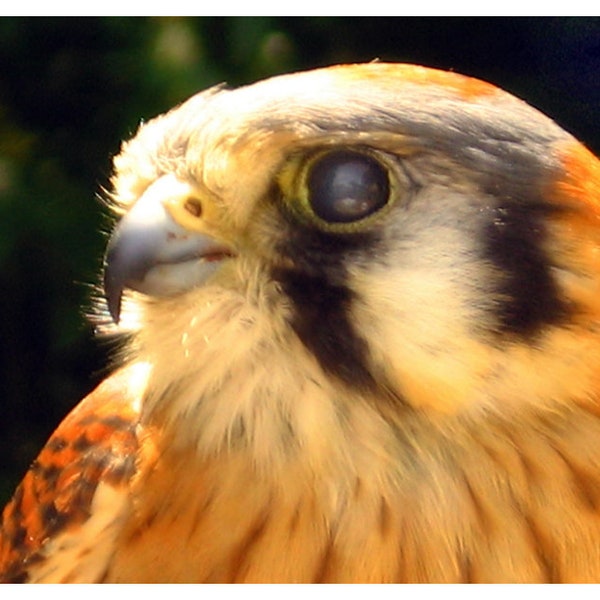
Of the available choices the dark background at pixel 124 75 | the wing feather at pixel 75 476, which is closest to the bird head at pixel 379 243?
the wing feather at pixel 75 476

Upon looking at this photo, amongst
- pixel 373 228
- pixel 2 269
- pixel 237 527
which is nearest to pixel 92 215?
pixel 2 269

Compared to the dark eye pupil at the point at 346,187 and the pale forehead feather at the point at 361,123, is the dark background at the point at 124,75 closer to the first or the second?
the pale forehead feather at the point at 361,123

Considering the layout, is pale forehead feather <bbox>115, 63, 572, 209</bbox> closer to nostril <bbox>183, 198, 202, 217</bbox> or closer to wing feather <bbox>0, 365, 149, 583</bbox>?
nostril <bbox>183, 198, 202, 217</bbox>

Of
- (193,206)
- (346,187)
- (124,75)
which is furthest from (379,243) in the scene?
(124,75)

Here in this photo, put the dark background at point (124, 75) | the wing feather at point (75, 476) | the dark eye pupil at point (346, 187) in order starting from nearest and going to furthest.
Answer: the dark eye pupil at point (346, 187)
the wing feather at point (75, 476)
the dark background at point (124, 75)

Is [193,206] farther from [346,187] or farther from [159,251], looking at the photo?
[346,187]

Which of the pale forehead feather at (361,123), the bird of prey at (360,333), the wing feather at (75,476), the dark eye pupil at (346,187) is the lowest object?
the wing feather at (75,476)

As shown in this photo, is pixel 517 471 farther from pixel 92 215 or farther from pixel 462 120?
pixel 92 215

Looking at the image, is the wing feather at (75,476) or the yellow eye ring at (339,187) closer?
the yellow eye ring at (339,187)
